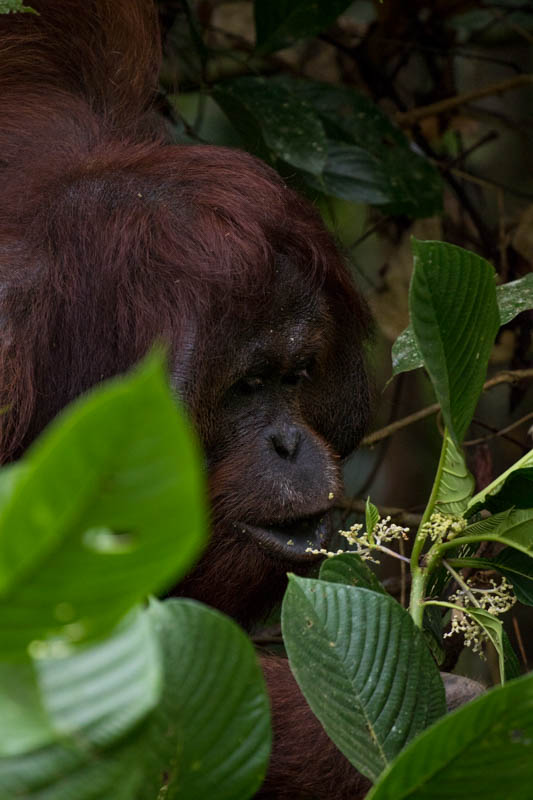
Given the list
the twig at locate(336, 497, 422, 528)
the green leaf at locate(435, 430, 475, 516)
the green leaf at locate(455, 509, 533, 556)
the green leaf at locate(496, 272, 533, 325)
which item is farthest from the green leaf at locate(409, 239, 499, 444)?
the twig at locate(336, 497, 422, 528)

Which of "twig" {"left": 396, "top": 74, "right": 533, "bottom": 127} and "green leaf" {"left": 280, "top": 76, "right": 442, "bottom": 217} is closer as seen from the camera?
"green leaf" {"left": 280, "top": 76, "right": 442, "bottom": 217}

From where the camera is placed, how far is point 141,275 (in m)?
1.76

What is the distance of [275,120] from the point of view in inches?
99.4

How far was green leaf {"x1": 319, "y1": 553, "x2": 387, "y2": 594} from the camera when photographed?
1.29 m

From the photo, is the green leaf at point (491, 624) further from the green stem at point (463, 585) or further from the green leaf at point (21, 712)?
the green leaf at point (21, 712)

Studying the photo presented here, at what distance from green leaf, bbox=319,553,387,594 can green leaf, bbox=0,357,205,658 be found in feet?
2.44

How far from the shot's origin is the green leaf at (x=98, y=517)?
52cm

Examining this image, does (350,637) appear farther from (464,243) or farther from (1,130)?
(464,243)

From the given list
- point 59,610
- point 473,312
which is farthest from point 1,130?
point 59,610

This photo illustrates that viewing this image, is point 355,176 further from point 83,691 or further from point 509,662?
point 83,691

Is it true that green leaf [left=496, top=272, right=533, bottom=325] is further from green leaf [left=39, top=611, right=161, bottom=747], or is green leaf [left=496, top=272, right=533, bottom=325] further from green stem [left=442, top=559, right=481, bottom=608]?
green leaf [left=39, top=611, right=161, bottom=747]

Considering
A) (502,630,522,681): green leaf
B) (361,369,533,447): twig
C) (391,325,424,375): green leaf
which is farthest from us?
(361,369,533,447): twig

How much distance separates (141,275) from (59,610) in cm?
125

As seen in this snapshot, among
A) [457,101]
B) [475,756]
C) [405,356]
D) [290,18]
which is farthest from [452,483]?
[457,101]
